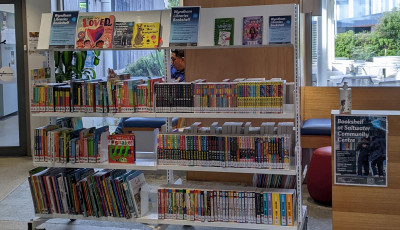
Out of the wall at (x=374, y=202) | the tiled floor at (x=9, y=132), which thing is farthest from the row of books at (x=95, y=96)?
the tiled floor at (x=9, y=132)

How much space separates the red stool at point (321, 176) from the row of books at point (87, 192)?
1891 millimetres

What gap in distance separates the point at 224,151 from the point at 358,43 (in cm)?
349

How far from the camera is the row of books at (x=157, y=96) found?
4.52 metres

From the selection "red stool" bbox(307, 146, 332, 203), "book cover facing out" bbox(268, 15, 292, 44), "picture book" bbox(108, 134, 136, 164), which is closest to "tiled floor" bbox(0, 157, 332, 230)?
"red stool" bbox(307, 146, 332, 203)

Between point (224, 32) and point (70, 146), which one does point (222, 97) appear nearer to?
point (224, 32)

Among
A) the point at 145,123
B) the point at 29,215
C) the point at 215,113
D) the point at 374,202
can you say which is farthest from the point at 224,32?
the point at 145,123

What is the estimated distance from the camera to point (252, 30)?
4551 millimetres

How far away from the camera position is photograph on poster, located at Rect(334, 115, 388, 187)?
4.31 meters

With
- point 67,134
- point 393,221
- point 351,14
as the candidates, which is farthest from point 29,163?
point 393,221

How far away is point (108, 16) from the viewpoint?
4.91 metres

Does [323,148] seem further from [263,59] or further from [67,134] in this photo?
[67,134]

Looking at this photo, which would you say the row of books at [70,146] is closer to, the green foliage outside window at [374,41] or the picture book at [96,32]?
the picture book at [96,32]

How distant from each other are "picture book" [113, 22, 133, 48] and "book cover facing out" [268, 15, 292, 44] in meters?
1.12

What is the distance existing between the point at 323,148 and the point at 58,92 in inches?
109
